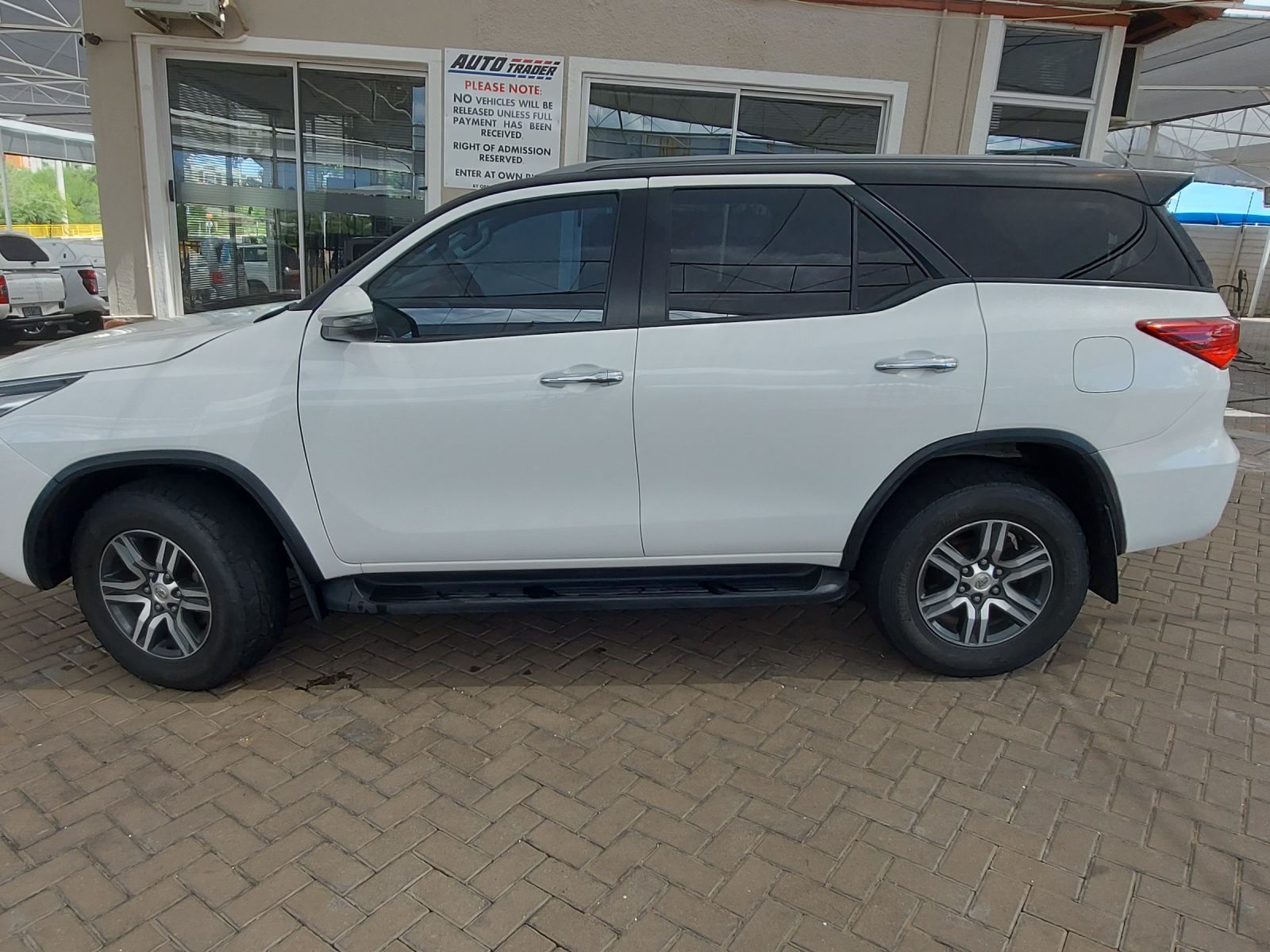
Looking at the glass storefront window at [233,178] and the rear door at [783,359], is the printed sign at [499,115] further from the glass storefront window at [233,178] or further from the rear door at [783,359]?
the rear door at [783,359]

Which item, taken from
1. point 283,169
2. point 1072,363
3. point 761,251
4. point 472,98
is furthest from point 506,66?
point 1072,363

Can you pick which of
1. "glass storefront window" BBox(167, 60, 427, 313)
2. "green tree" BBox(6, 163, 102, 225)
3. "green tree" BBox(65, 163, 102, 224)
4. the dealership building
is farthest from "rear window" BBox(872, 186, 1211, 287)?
"green tree" BBox(65, 163, 102, 224)

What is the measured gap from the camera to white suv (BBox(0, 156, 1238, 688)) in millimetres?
3082

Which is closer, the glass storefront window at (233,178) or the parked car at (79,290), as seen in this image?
the glass storefront window at (233,178)

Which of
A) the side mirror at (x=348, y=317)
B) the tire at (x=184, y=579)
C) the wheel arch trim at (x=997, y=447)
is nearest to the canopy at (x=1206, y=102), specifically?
the wheel arch trim at (x=997, y=447)

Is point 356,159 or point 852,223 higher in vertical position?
point 356,159

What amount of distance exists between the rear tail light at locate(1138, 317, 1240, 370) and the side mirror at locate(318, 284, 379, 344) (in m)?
2.86

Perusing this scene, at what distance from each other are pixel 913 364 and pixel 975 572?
0.92 meters

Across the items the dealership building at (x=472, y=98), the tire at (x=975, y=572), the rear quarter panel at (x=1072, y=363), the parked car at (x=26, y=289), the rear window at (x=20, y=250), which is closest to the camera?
the rear quarter panel at (x=1072, y=363)

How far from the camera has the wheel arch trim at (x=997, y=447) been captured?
3.22m

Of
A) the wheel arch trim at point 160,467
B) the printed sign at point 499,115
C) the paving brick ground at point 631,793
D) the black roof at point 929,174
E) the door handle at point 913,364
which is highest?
the printed sign at point 499,115

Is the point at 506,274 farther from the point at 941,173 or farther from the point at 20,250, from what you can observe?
the point at 20,250

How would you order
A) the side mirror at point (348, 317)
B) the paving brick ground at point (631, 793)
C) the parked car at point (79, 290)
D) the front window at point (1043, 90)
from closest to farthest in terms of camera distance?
the paving brick ground at point (631, 793), the side mirror at point (348, 317), the front window at point (1043, 90), the parked car at point (79, 290)

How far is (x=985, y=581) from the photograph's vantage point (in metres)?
3.42
